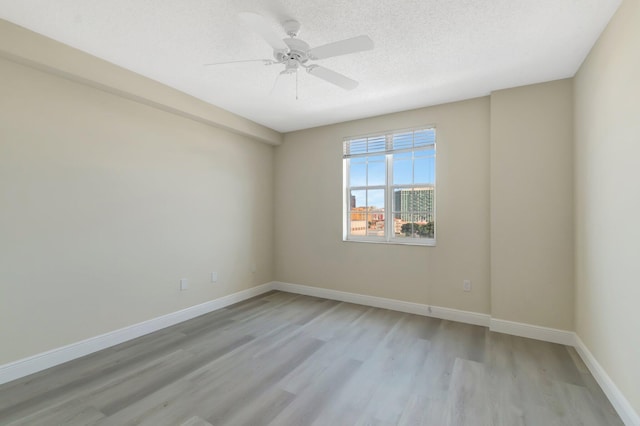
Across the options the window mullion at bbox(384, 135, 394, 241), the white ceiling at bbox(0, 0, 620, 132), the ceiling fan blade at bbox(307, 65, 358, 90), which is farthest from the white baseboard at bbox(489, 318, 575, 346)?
the ceiling fan blade at bbox(307, 65, 358, 90)

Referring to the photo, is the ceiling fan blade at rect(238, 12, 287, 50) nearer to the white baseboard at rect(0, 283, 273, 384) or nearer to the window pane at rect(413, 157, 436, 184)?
the window pane at rect(413, 157, 436, 184)

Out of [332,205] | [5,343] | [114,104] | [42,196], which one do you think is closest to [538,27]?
[332,205]

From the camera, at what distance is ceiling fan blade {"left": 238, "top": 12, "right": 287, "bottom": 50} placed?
158cm

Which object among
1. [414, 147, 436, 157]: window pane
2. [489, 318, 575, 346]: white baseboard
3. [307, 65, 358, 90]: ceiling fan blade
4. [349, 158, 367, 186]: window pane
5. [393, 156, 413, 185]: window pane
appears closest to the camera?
[307, 65, 358, 90]: ceiling fan blade

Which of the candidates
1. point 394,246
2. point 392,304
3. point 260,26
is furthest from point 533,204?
point 260,26

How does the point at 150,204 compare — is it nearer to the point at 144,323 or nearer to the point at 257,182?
the point at 144,323

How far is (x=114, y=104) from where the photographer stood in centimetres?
282

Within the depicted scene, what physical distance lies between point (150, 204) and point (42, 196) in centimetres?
89

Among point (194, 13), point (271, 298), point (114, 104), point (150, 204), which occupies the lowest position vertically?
point (271, 298)

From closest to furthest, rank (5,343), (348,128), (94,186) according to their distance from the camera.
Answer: (5,343) < (94,186) < (348,128)

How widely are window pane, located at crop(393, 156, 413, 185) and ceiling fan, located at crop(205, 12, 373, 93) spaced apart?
5.91ft

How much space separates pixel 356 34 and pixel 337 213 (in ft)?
8.49

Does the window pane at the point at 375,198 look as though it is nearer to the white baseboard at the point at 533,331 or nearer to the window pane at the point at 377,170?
the window pane at the point at 377,170

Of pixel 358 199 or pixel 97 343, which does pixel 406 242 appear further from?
pixel 97 343
